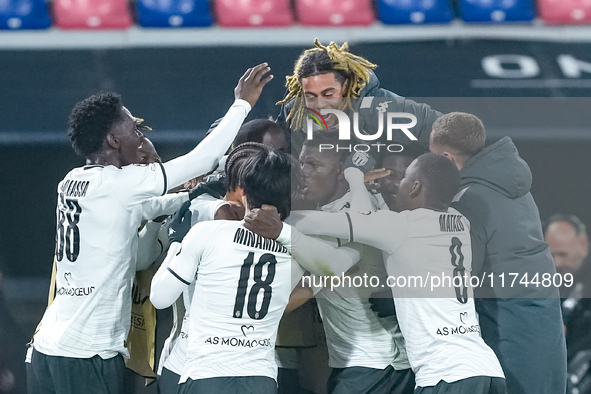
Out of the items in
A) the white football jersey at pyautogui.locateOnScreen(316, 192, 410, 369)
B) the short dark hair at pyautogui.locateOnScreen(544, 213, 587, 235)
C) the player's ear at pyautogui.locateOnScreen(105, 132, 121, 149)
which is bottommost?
the short dark hair at pyautogui.locateOnScreen(544, 213, 587, 235)

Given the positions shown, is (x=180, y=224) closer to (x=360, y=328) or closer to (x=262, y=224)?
(x=262, y=224)

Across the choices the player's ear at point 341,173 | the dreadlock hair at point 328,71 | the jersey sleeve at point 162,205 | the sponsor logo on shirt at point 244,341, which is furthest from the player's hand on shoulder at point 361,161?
the sponsor logo on shirt at point 244,341

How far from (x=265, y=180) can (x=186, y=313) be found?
64 centimetres

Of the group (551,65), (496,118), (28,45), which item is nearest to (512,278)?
(496,118)

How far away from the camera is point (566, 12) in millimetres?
6453

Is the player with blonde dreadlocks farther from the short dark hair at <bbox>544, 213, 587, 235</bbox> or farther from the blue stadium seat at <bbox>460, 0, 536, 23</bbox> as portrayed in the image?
the blue stadium seat at <bbox>460, 0, 536, 23</bbox>

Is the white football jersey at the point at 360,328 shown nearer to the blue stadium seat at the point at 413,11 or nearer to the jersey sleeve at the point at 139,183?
the jersey sleeve at the point at 139,183

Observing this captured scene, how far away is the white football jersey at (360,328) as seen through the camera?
3.41m

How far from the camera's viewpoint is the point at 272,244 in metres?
3.06

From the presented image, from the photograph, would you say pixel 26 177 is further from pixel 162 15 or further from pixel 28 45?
pixel 162 15

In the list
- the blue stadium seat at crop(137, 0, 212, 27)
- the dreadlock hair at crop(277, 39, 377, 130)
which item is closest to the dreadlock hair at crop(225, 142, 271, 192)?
the dreadlock hair at crop(277, 39, 377, 130)

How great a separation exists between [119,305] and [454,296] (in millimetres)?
1374

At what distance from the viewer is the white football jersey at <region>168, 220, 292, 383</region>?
300cm

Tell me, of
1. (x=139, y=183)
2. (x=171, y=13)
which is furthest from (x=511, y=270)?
(x=171, y=13)
